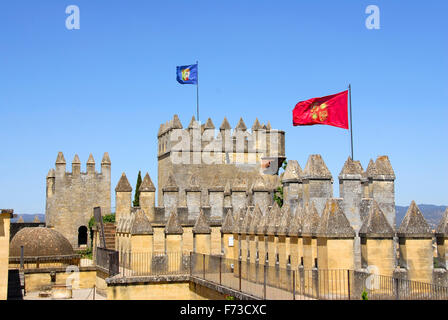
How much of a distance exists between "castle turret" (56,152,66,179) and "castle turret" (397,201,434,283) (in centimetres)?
4178

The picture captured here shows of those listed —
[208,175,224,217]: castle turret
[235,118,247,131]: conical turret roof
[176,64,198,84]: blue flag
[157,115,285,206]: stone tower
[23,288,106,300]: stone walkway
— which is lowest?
[23,288,106,300]: stone walkway

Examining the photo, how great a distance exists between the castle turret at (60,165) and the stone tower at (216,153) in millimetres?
17355

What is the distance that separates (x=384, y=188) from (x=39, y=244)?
2265 cm

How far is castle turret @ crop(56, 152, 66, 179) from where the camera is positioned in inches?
2143

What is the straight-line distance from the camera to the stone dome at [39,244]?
35031 millimetres

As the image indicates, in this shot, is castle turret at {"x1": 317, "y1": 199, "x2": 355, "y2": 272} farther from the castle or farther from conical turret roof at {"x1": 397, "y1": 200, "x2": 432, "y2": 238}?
conical turret roof at {"x1": 397, "y1": 200, "x2": 432, "y2": 238}

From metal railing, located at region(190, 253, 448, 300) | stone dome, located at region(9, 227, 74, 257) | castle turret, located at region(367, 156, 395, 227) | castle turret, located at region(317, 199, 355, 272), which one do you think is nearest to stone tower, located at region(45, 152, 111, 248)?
stone dome, located at region(9, 227, 74, 257)

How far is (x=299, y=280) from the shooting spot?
19.1 metres

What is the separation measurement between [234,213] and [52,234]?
1276 cm

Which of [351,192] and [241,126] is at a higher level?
[241,126]

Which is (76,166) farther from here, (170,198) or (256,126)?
(170,198)

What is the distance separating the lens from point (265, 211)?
94.8 ft

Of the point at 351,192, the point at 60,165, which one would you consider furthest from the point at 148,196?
the point at 60,165
